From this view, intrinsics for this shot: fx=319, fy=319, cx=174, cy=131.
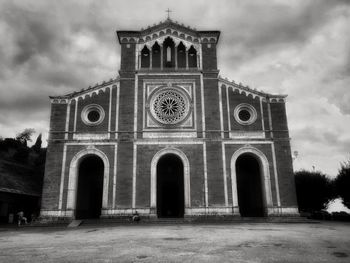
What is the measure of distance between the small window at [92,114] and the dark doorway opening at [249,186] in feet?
44.9

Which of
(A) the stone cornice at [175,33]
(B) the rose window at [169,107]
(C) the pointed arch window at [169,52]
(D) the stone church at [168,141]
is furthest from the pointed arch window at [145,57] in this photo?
(B) the rose window at [169,107]

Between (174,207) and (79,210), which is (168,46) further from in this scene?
(79,210)

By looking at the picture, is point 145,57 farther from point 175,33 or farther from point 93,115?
point 93,115

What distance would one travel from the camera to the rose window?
1164 inches

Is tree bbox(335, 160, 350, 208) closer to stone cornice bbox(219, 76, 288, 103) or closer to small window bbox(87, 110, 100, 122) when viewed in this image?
stone cornice bbox(219, 76, 288, 103)

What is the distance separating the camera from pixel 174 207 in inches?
1228

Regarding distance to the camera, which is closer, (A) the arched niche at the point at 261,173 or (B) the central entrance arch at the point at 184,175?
(B) the central entrance arch at the point at 184,175

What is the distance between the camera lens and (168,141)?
28641mm

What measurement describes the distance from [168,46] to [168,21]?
254 cm

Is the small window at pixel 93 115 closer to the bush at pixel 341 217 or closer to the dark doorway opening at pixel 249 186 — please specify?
the dark doorway opening at pixel 249 186

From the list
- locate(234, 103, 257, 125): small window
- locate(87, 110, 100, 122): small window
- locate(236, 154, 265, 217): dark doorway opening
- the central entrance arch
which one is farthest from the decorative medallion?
locate(236, 154, 265, 217): dark doorway opening

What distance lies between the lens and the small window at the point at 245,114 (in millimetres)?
29453

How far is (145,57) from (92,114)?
7820mm

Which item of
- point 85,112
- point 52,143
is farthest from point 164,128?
point 52,143
